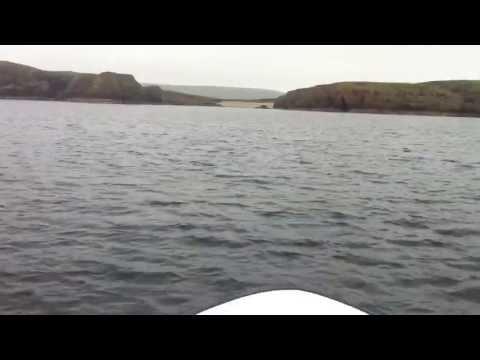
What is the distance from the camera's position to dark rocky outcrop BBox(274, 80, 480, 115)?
172125 millimetres

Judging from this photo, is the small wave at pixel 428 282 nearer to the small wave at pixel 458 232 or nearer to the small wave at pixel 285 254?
the small wave at pixel 285 254

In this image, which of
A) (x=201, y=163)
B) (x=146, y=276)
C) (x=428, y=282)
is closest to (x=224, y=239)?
(x=146, y=276)

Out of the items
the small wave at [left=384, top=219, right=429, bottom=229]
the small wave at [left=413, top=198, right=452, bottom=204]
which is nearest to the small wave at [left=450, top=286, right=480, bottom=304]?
the small wave at [left=384, top=219, right=429, bottom=229]

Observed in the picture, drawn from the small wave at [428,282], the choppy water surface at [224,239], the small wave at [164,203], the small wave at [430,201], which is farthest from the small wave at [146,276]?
the small wave at [430,201]

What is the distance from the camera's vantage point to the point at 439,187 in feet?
71.2

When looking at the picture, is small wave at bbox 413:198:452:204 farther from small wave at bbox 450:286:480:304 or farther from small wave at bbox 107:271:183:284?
small wave at bbox 107:271:183:284

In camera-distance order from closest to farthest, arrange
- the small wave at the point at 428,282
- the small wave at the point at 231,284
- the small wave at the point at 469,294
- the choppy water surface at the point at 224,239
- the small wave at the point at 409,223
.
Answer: the choppy water surface at the point at 224,239 < the small wave at the point at 469,294 < the small wave at the point at 231,284 < the small wave at the point at 428,282 < the small wave at the point at 409,223

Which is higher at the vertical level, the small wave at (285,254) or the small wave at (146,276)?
the small wave at (285,254)

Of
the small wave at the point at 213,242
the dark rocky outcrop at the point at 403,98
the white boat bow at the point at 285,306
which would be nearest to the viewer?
the white boat bow at the point at 285,306

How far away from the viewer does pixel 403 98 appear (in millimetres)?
181750

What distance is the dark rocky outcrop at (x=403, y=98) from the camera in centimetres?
17212
